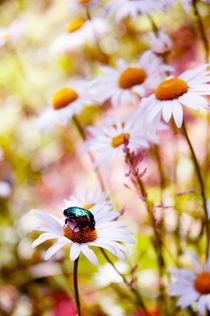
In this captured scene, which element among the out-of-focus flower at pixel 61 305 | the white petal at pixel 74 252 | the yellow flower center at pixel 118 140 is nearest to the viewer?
the white petal at pixel 74 252

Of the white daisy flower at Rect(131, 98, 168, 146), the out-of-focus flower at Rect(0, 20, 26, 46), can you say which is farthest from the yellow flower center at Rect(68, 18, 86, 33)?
the white daisy flower at Rect(131, 98, 168, 146)

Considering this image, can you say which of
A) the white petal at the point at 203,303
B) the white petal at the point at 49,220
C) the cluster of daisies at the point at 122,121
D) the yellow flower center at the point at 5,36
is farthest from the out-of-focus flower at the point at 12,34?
the white petal at the point at 203,303

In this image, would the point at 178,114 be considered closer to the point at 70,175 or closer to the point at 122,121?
the point at 122,121

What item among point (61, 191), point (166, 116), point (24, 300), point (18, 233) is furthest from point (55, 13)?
point (166, 116)

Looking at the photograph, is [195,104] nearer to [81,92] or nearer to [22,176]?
[81,92]

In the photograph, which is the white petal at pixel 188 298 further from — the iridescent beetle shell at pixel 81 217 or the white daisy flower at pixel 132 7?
the white daisy flower at pixel 132 7

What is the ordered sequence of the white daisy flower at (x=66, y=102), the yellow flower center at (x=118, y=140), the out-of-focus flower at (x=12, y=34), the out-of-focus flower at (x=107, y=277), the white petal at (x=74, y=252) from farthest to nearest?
the out-of-focus flower at (x=12, y=34)
the out-of-focus flower at (x=107, y=277)
the white daisy flower at (x=66, y=102)
the yellow flower center at (x=118, y=140)
the white petal at (x=74, y=252)
